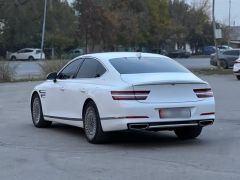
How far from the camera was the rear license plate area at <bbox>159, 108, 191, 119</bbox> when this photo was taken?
10188 mm

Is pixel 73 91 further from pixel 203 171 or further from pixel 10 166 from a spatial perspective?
pixel 203 171

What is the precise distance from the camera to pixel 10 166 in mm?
8891

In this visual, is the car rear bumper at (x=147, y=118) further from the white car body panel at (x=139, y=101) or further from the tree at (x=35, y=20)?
the tree at (x=35, y=20)

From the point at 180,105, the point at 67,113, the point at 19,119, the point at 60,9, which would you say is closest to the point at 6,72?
the point at 19,119

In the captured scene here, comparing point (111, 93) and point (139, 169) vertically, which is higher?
point (111, 93)

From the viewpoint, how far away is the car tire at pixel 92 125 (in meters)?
10.6

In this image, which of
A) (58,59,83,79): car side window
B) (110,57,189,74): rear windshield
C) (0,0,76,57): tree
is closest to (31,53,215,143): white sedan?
(110,57,189,74): rear windshield

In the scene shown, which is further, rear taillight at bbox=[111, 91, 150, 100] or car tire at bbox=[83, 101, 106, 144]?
car tire at bbox=[83, 101, 106, 144]

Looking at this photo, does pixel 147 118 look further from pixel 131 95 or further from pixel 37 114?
pixel 37 114

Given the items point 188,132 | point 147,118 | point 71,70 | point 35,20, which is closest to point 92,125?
point 147,118

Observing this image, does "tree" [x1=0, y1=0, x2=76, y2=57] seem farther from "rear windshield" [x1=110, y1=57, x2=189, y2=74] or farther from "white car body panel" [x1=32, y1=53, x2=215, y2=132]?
"white car body panel" [x1=32, y1=53, x2=215, y2=132]

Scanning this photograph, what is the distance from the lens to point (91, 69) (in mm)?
11547

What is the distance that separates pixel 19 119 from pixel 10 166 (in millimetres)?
6166

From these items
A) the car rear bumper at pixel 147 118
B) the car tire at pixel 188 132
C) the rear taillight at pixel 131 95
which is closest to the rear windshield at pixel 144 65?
the rear taillight at pixel 131 95
